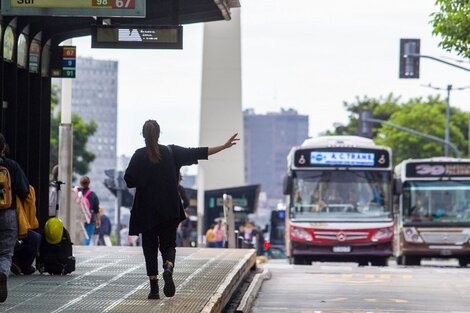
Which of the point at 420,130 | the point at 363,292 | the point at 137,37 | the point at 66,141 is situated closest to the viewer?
the point at 137,37

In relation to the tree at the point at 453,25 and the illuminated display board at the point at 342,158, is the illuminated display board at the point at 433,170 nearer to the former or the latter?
the illuminated display board at the point at 342,158

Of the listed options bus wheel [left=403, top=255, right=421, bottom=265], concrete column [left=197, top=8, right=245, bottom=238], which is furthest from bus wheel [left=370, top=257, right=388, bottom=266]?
concrete column [left=197, top=8, right=245, bottom=238]

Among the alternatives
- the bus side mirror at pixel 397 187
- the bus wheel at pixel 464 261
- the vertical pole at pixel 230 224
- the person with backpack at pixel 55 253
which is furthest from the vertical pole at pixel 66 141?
the bus wheel at pixel 464 261

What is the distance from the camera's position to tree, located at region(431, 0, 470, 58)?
2080cm

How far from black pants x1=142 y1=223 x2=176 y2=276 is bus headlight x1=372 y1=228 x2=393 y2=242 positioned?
20.1 meters

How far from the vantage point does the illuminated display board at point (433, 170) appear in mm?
35969

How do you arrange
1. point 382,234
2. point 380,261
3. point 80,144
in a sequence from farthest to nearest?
point 80,144, point 380,261, point 382,234

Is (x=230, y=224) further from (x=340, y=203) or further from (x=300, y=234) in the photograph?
(x=340, y=203)

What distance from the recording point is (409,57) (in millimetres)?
39219

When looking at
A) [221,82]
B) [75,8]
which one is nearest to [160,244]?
Answer: [75,8]

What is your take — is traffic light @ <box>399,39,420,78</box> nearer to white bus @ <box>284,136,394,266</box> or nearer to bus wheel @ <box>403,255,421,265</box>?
bus wheel @ <box>403,255,421,265</box>

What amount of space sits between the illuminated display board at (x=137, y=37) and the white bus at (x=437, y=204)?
18187mm

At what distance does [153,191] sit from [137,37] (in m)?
5.47

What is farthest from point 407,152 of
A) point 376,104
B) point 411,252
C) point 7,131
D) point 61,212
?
point 7,131
